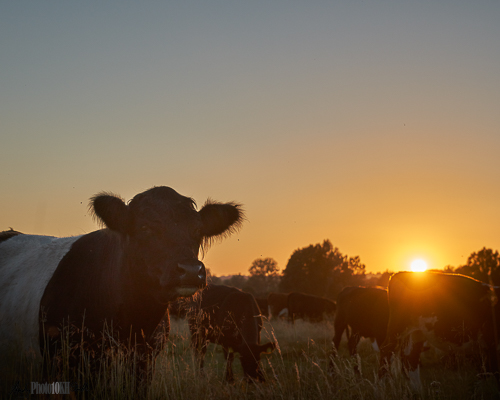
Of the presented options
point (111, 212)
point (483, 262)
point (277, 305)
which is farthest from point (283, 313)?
point (111, 212)

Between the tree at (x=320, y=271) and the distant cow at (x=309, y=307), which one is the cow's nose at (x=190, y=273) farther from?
the tree at (x=320, y=271)

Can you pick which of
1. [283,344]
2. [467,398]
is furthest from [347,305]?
[467,398]

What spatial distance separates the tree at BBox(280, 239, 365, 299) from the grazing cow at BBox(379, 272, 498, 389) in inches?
1539

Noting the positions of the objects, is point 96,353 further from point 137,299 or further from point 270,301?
point 270,301

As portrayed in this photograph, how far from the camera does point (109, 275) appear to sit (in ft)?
15.5

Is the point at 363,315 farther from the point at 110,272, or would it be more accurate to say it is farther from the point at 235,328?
the point at 110,272

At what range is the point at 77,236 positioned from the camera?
5422 millimetres

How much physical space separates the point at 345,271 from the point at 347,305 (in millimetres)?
36455

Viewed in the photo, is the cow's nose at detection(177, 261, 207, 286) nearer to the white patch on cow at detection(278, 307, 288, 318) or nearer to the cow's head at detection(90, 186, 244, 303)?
the cow's head at detection(90, 186, 244, 303)

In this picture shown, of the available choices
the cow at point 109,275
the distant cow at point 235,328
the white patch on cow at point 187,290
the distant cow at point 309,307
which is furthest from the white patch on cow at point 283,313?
the white patch on cow at point 187,290

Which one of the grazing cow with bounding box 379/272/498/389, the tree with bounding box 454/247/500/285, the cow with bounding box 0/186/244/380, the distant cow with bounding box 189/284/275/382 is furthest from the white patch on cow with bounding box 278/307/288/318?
the cow with bounding box 0/186/244/380

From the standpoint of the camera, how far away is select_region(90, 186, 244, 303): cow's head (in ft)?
13.7

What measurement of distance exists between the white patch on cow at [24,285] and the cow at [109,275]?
10mm

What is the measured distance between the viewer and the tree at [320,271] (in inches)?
1885
